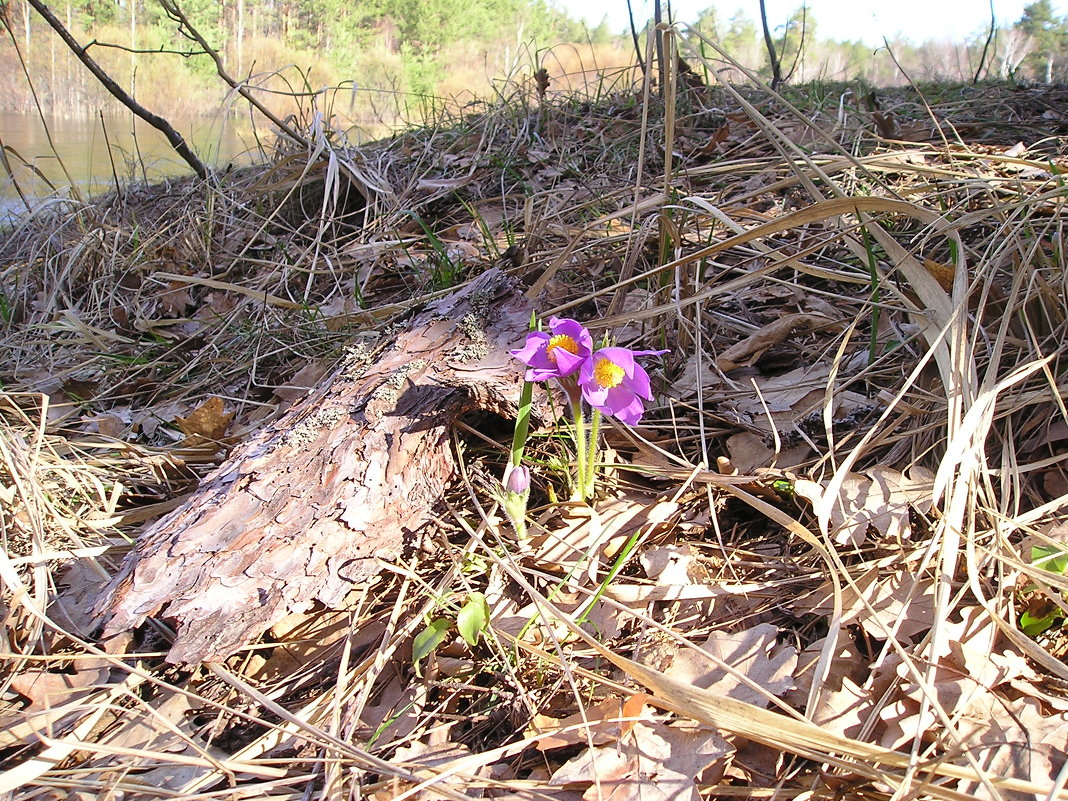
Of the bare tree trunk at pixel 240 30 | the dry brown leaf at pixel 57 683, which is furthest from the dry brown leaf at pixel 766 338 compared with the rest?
the bare tree trunk at pixel 240 30

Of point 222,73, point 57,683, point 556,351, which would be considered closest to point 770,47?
point 222,73

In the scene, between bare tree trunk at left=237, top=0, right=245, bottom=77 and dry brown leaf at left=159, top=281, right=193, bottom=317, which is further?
bare tree trunk at left=237, top=0, right=245, bottom=77

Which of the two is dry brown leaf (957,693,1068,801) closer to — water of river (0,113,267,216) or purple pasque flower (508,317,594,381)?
purple pasque flower (508,317,594,381)

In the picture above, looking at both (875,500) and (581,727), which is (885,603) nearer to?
(875,500)

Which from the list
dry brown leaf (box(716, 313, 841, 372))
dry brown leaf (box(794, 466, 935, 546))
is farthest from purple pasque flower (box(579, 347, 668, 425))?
dry brown leaf (box(716, 313, 841, 372))

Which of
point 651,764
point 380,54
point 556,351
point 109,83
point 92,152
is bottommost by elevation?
point 651,764

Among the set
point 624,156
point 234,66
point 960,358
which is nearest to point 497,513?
point 960,358

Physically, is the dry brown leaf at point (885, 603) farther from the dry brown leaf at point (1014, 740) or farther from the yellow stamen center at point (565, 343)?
the yellow stamen center at point (565, 343)

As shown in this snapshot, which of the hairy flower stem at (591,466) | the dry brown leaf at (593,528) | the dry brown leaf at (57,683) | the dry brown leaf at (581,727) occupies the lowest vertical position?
the dry brown leaf at (581,727)
